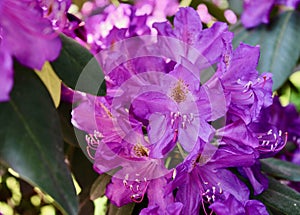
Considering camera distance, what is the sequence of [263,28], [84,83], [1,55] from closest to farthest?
[1,55]
[84,83]
[263,28]

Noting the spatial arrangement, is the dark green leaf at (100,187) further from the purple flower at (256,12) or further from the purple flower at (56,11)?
the purple flower at (256,12)

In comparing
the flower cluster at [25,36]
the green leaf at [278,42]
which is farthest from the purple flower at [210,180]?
the green leaf at [278,42]

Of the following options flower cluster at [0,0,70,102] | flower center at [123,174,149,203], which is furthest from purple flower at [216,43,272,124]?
flower cluster at [0,0,70,102]

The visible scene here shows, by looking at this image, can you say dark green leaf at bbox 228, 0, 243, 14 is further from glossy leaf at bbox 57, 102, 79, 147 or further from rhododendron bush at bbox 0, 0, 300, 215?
glossy leaf at bbox 57, 102, 79, 147

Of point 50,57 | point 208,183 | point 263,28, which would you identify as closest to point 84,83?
point 50,57

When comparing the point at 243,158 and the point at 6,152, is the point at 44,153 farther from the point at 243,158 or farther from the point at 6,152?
the point at 243,158

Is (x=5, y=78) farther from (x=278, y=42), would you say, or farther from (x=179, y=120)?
(x=278, y=42)
